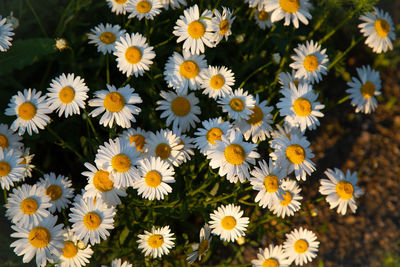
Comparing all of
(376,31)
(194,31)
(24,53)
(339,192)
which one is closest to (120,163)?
(194,31)

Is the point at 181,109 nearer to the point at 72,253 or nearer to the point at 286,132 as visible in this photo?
the point at 286,132

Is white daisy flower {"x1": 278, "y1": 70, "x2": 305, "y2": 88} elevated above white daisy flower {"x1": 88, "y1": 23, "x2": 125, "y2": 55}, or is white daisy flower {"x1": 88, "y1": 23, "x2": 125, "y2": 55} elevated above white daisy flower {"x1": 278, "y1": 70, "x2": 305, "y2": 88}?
white daisy flower {"x1": 88, "y1": 23, "x2": 125, "y2": 55}

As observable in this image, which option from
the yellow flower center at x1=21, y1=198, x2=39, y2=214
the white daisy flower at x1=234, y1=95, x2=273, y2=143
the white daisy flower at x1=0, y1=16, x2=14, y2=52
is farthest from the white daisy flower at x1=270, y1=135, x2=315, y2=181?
the white daisy flower at x1=0, y1=16, x2=14, y2=52

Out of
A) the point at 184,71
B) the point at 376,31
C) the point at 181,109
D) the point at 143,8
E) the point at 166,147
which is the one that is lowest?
the point at 166,147

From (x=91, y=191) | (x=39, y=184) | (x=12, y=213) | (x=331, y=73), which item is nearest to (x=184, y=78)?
(x=91, y=191)


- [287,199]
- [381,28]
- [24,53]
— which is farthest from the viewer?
[381,28]

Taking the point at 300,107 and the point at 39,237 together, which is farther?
the point at 300,107

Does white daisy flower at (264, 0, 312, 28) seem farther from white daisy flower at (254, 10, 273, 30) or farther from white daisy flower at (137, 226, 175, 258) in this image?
white daisy flower at (137, 226, 175, 258)
